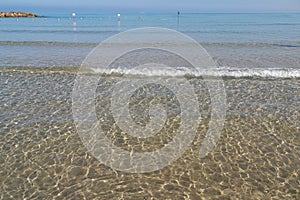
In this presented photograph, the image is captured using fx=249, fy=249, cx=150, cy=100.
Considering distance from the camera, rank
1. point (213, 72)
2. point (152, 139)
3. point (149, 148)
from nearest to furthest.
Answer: point (149, 148), point (152, 139), point (213, 72)

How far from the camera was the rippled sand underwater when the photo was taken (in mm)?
5629

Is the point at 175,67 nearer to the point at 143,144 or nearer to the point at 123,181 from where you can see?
the point at 143,144

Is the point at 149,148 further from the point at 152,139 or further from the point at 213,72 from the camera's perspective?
the point at 213,72

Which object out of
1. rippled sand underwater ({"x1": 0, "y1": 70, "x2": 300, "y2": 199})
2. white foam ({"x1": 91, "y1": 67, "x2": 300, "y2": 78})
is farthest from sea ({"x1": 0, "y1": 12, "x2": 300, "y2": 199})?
white foam ({"x1": 91, "y1": 67, "x2": 300, "y2": 78})

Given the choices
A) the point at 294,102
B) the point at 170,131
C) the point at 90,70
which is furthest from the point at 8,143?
the point at 294,102

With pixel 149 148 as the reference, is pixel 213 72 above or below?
above

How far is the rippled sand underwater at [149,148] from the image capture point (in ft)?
18.5

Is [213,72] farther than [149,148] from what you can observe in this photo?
Yes

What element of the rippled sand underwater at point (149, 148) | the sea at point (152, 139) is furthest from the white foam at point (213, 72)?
the rippled sand underwater at point (149, 148)

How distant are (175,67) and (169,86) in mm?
4605

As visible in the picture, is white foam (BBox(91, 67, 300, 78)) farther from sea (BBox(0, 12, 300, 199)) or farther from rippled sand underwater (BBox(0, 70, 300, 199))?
rippled sand underwater (BBox(0, 70, 300, 199))

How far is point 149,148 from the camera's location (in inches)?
291

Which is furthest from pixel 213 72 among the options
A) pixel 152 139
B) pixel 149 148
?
pixel 149 148

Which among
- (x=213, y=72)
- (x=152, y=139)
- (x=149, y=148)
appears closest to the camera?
(x=149, y=148)
